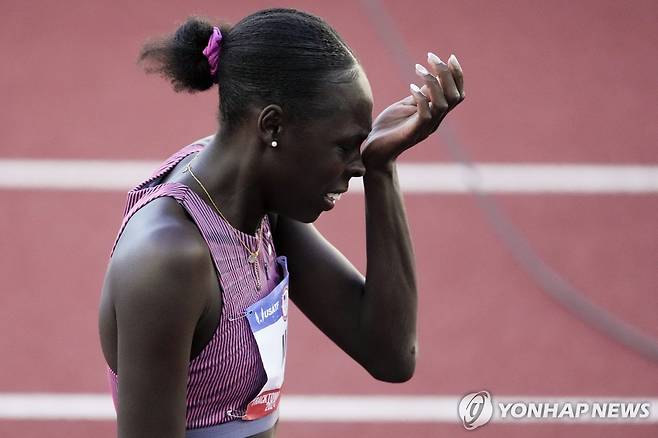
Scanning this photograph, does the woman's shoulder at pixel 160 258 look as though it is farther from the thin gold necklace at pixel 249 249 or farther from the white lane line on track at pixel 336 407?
the white lane line on track at pixel 336 407

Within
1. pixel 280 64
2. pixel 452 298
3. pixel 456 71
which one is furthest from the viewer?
pixel 452 298

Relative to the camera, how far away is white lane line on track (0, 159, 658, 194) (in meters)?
4.17

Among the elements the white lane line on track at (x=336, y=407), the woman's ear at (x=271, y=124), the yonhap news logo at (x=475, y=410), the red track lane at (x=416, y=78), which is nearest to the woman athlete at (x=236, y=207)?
the woman's ear at (x=271, y=124)

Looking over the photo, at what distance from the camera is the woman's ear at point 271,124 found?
1.62 meters

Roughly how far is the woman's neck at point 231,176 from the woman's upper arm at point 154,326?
0.16 metres

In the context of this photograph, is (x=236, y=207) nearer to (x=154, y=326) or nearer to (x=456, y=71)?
(x=154, y=326)

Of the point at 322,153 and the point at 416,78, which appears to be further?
the point at 416,78

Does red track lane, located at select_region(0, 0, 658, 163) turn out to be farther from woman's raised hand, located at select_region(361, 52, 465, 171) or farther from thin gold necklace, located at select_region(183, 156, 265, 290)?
thin gold necklace, located at select_region(183, 156, 265, 290)

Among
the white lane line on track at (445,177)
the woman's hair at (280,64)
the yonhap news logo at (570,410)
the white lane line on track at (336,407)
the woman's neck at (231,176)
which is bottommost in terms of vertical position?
the yonhap news logo at (570,410)

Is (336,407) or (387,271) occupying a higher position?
(387,271)

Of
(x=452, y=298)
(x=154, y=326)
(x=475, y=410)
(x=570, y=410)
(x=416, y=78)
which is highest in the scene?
(x=154, y=326)

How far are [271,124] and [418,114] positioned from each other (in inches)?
11.1

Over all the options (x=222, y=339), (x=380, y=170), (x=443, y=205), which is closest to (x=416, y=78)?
(x=443, y=205)

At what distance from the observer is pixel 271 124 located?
5.34 ft
